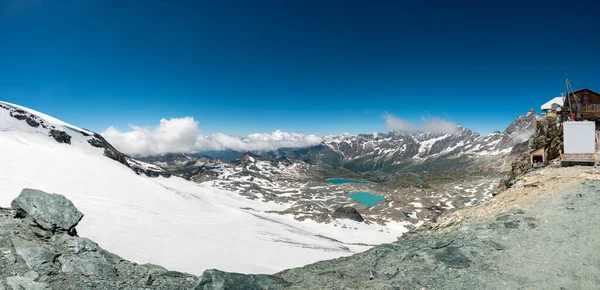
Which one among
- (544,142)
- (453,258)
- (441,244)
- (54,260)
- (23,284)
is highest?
(544,142)

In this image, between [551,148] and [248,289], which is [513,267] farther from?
[551,148]

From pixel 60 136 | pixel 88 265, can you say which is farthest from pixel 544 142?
pixel 60 136

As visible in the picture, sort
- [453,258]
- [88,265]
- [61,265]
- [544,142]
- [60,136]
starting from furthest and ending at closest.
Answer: [60,136] → [544,142] → [88,265] → [61,265] → [453,258]

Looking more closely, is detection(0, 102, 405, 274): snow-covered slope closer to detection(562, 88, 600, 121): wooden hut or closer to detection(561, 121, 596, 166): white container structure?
detection(561, 121, 596, 166): white container structure

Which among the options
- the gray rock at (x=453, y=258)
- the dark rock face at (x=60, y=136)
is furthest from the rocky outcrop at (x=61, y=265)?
the dark rock face at (x=60, y=136)

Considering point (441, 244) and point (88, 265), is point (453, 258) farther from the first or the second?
point (88, 265)
